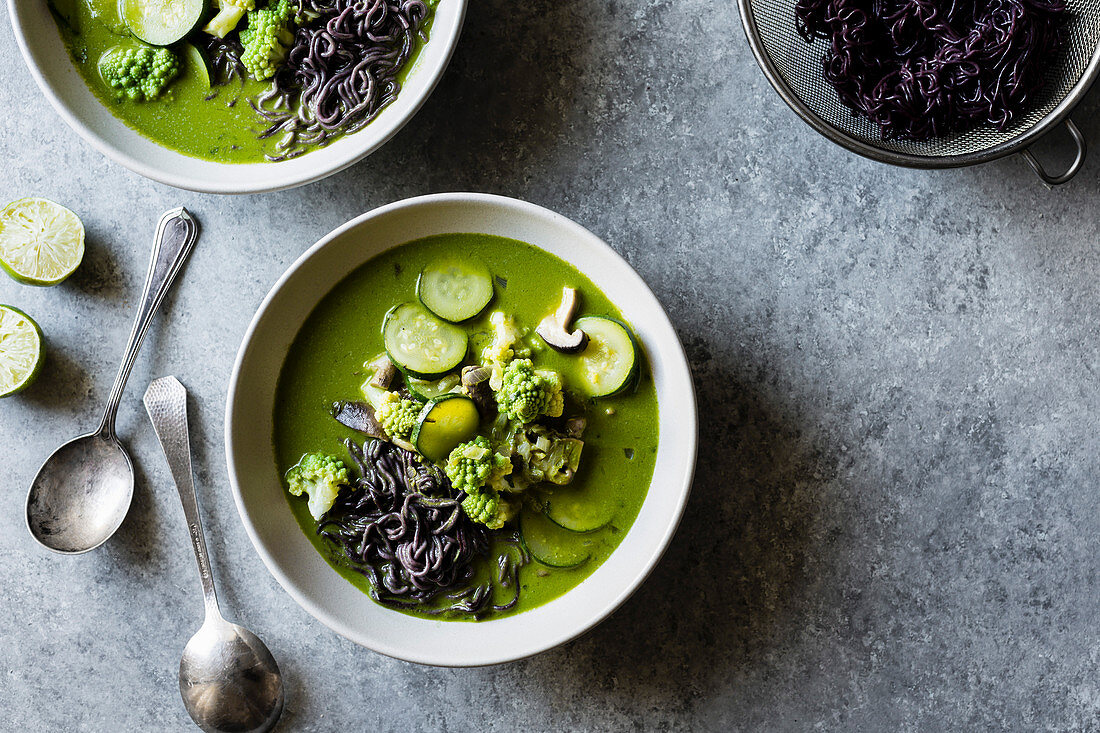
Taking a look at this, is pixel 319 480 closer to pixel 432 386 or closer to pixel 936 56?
pixel 432 386

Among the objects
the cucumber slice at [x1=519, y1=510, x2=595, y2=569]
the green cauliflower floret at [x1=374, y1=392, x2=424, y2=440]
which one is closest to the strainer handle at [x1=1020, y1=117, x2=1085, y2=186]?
the cucumber slice at [x1=519, y1=510, x2=595, y2=569]

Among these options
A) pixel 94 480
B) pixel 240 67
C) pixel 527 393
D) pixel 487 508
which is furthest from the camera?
pixel 94 480

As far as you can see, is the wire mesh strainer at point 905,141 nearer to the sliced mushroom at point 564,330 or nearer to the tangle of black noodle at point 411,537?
the sliced mushroom at point 564,330

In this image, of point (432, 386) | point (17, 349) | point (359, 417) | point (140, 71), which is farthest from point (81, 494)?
point (140, 71)

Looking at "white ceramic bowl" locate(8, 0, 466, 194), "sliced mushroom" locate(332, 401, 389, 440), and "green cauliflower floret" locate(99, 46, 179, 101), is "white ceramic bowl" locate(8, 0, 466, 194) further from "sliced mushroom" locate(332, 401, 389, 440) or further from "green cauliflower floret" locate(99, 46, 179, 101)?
"sliced mushroom" locate(332, 401, 389, 440)

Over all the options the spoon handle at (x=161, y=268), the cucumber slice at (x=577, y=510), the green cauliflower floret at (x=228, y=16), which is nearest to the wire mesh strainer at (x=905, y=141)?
the cucumber slice at (x=577, y=510)

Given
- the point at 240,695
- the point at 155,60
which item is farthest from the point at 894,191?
the point at 240,695

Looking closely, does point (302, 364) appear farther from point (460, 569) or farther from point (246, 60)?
point (246, 60)
